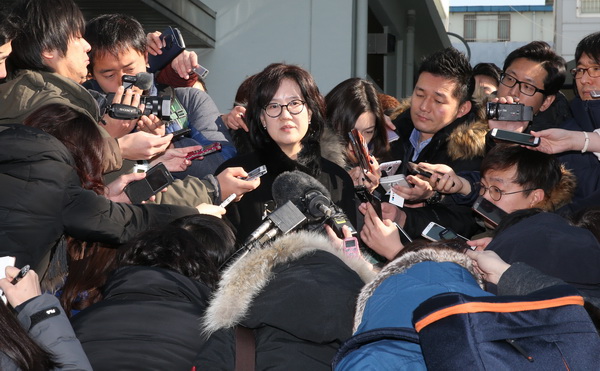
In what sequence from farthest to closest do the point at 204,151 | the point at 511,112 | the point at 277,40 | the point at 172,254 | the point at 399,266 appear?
the point at 277,40
the point at 511,112
the point at 204,151
the point at 172,254
the point at 399,266

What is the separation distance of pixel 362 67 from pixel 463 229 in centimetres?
470

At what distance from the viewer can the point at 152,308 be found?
106 inches

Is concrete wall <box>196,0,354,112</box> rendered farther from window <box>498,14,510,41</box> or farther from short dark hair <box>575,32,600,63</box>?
window <box>498,14,510,41</box>

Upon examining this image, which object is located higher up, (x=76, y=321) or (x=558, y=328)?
(x=558, y=328)

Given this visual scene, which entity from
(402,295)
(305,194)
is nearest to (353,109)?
(305,194)

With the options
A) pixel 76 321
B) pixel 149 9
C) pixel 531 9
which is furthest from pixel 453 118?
pixel 531 9

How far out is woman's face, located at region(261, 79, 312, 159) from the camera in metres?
4.52

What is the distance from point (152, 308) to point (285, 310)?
504 mm

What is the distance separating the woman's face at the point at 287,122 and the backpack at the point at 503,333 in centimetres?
249

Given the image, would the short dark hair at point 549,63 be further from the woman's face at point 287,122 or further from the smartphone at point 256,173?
the smartphone at point 256,173

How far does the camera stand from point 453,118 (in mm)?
5281

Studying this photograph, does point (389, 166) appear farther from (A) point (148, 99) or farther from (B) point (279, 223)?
(B) point (279, 223)

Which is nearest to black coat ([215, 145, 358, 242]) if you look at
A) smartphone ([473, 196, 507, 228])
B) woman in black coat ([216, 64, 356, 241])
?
woman in black coat ([216, 64, 356, 241])

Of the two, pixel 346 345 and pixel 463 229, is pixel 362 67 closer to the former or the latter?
pixel 463 229
